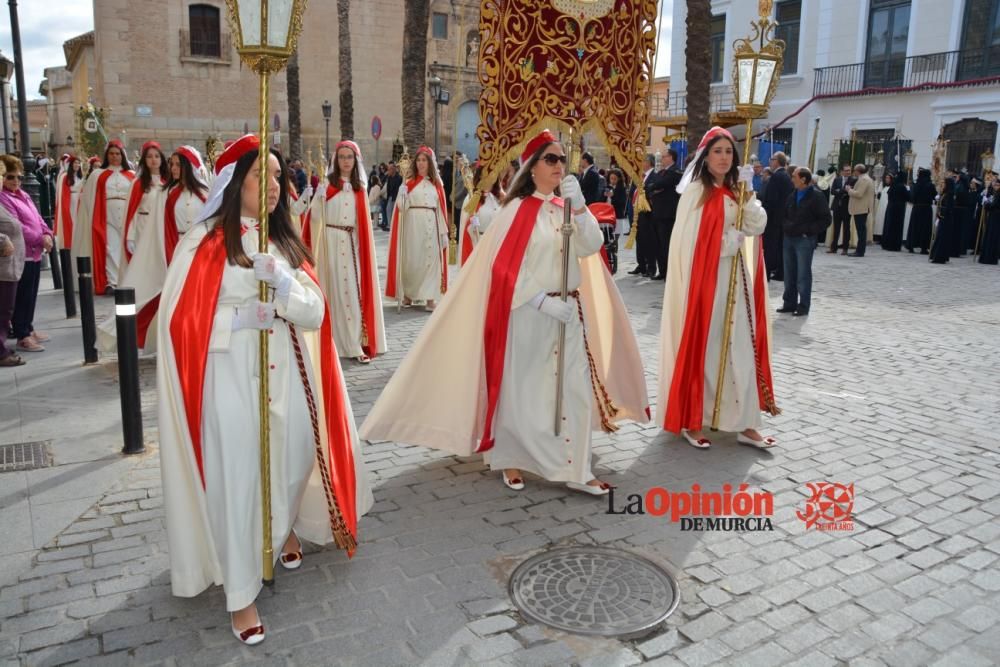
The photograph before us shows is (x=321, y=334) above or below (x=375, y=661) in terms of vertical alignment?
above

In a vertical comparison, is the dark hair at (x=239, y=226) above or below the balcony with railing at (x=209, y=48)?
below

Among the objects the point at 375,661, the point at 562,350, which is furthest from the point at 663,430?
the point at 375,661

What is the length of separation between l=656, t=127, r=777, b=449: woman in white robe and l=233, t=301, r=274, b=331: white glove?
317cm

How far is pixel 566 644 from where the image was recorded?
3.35 metres

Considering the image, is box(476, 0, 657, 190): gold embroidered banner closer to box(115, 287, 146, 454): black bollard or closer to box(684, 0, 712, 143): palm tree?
box(115, 287, 146, 454): black bollard

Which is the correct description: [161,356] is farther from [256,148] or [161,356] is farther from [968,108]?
[968,108]

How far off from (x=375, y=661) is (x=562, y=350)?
2170mm

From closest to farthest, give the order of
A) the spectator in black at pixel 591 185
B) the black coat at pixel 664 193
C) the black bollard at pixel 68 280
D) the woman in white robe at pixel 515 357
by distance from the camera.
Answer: the woman in white robe at pixel 515 357 → the black bollard at pixel 68 280 → the black coat at pixel 664 193 → the spectator in black at pixel 591 185

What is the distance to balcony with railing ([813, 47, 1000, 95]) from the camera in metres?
22.4

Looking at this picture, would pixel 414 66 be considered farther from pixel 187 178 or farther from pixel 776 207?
pixel 187 178

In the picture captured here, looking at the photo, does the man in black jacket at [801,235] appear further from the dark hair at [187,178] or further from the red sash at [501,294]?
the dark hair at [187,178]

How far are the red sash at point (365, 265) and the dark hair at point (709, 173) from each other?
3.80 m

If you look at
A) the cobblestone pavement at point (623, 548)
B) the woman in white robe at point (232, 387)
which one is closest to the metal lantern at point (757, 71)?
the cobblestone pavement at point (623, 548)

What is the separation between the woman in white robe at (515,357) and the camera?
188 inches
